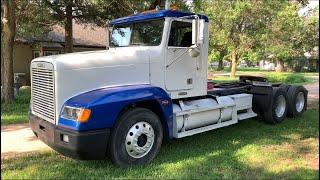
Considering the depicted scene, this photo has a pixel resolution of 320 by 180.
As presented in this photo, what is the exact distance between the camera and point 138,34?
7.71 meters

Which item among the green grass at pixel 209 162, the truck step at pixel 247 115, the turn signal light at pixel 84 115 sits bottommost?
the green grass at pixel 209 162

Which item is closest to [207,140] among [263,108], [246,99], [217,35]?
[246,99]

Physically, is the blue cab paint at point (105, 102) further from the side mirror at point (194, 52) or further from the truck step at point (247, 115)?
the truck step at point (247, 115)

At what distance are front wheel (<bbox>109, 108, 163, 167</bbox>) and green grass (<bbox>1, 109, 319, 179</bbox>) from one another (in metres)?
0.17

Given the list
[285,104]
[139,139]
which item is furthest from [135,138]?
[285,104]

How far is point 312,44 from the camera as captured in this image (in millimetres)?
35000

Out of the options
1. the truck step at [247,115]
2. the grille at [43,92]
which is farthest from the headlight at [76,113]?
the truck step at [247,115]

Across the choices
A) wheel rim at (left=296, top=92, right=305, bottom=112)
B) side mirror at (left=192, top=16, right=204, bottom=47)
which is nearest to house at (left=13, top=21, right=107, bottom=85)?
wheel rim at (left=296, top=92, right=305, bottom=112)

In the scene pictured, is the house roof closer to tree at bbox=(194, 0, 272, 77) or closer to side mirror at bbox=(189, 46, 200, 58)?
tree at bbox=(194, 0, 272, 77)

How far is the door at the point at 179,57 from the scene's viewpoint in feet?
24.4

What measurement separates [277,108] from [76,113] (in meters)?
6.58

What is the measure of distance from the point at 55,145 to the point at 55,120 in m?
Result: 0.38

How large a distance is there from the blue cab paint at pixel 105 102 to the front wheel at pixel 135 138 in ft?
0.67

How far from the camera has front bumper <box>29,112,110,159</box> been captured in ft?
19.3
